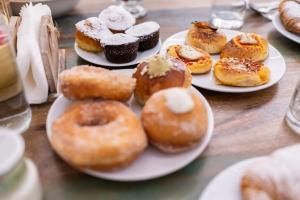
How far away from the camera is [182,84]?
2.45 feet

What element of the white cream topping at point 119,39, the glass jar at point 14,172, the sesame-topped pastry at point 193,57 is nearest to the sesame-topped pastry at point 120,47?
the white cream topping at point 119,39

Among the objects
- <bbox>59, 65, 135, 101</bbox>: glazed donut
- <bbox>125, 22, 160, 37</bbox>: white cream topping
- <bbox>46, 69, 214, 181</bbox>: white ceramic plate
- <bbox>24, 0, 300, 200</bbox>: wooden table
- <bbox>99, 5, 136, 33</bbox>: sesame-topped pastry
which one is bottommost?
<bbox>24, 0, 300, 200</bbox>: wooden table

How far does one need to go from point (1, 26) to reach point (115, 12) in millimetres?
474

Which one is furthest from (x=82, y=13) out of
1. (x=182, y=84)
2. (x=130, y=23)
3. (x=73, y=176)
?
(x=73, y=176)

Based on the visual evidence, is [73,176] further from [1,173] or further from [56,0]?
[56,0]

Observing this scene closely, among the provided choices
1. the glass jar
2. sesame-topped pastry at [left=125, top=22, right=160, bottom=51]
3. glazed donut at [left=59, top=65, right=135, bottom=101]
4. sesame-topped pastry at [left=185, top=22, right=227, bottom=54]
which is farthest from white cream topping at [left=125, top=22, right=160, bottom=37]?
the glass jar

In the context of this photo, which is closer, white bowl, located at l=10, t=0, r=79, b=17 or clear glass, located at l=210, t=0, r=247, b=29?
white bowl, located at l=10, t=0, r=79, b=17

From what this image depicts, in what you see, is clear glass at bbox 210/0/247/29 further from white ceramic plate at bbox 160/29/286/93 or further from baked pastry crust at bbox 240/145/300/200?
baked pastry crust at bbox 240/145/300/200

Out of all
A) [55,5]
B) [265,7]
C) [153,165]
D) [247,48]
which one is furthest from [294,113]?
[55,5]

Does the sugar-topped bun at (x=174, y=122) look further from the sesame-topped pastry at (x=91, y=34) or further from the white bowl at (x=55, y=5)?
the white bowl at (x=55, y=5)

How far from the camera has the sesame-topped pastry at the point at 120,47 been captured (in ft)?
2.97

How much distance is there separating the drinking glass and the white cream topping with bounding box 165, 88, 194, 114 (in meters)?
0.28

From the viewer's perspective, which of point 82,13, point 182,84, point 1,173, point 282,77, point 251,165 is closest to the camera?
point 1,173

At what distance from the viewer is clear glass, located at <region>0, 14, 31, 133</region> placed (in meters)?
0.69
